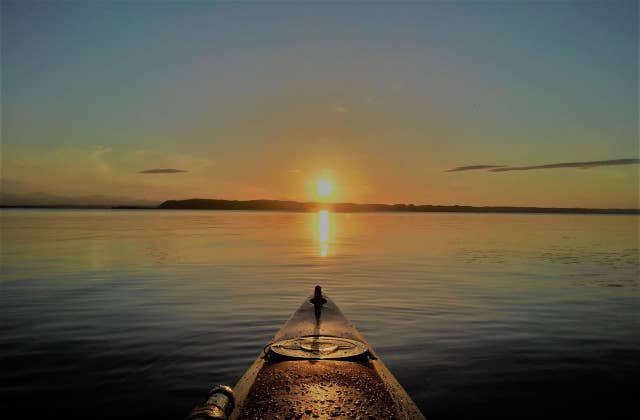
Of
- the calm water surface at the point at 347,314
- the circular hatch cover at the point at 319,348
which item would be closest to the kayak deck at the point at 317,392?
the circular hatch cover at the point at 319,348

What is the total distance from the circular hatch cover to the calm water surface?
5.68 ft

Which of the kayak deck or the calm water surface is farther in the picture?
the calm water surface

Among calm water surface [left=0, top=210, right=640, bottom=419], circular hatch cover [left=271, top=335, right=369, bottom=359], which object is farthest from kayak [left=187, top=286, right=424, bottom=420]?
calm water surface [left=0, top=210, right=640, bottom=419]

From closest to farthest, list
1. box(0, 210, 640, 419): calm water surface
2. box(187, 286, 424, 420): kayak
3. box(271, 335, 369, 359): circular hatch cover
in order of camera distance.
A: box(187, 286, 424, 420): kayak
box(271, 335, 369, 359): circular hatch cover
box(0, 210, 640, 419): calm water surface

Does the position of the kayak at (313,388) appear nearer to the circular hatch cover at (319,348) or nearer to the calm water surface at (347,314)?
the circular hatch cover at (319,348)

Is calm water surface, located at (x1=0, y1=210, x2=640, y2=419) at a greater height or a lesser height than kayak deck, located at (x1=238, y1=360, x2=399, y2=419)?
lesser

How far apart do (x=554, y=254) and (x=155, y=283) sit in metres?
31.9

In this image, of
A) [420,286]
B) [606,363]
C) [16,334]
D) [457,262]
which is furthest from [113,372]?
[457,262]

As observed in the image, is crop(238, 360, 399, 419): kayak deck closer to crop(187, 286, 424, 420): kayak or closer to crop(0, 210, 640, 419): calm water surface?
crop(187, 286, 424, 420): kayak

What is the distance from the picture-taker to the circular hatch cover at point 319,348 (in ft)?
29.9

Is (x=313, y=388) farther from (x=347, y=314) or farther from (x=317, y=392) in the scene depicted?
(x=347, y=314)

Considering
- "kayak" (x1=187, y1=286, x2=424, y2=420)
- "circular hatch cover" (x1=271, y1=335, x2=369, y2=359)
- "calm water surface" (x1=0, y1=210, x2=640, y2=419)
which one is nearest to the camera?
"kayak" (x1=187, y1=286, x2=424, y2=420)

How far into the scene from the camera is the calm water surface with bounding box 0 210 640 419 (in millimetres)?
10125

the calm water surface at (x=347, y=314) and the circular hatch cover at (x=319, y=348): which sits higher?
the circular hatch cover at (x=319, y=348)
